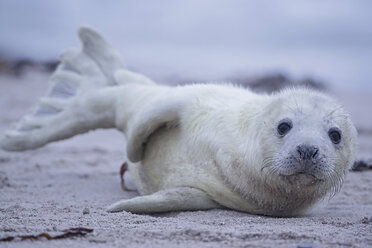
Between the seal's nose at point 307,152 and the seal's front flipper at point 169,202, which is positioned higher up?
the seal's nose at point 307,152

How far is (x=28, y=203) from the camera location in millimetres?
3873

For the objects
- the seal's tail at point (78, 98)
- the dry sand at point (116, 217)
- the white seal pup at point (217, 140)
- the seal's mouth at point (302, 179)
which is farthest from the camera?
the seal's tail at point (78, 98)

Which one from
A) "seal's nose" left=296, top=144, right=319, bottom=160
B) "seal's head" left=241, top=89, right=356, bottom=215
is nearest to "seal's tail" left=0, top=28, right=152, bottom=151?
"seal's head" left=241, top=89, right=356, bottom=215

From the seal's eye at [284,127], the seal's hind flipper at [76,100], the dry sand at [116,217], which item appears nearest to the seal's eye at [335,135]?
the seal's eye at [284,127]

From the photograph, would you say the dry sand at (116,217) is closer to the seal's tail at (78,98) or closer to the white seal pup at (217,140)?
the white seal pup at (217,140)

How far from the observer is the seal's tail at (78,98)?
524 cm

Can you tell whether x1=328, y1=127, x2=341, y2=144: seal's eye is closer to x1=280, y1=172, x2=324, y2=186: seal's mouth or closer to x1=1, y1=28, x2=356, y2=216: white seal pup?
x1=1, y1=28, x2=356, y2=216: white seal pup

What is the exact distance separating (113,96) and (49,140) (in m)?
0.67

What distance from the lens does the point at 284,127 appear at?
3639 millimetres

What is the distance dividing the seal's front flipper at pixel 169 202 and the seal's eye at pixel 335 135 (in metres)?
0.83

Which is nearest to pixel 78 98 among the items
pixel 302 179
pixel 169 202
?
pixel 169 202

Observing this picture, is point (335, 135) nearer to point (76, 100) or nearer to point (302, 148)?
point (302, 148)

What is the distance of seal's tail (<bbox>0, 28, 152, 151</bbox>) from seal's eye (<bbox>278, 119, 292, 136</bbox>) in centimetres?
191

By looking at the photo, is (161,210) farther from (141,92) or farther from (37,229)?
(141,92)
